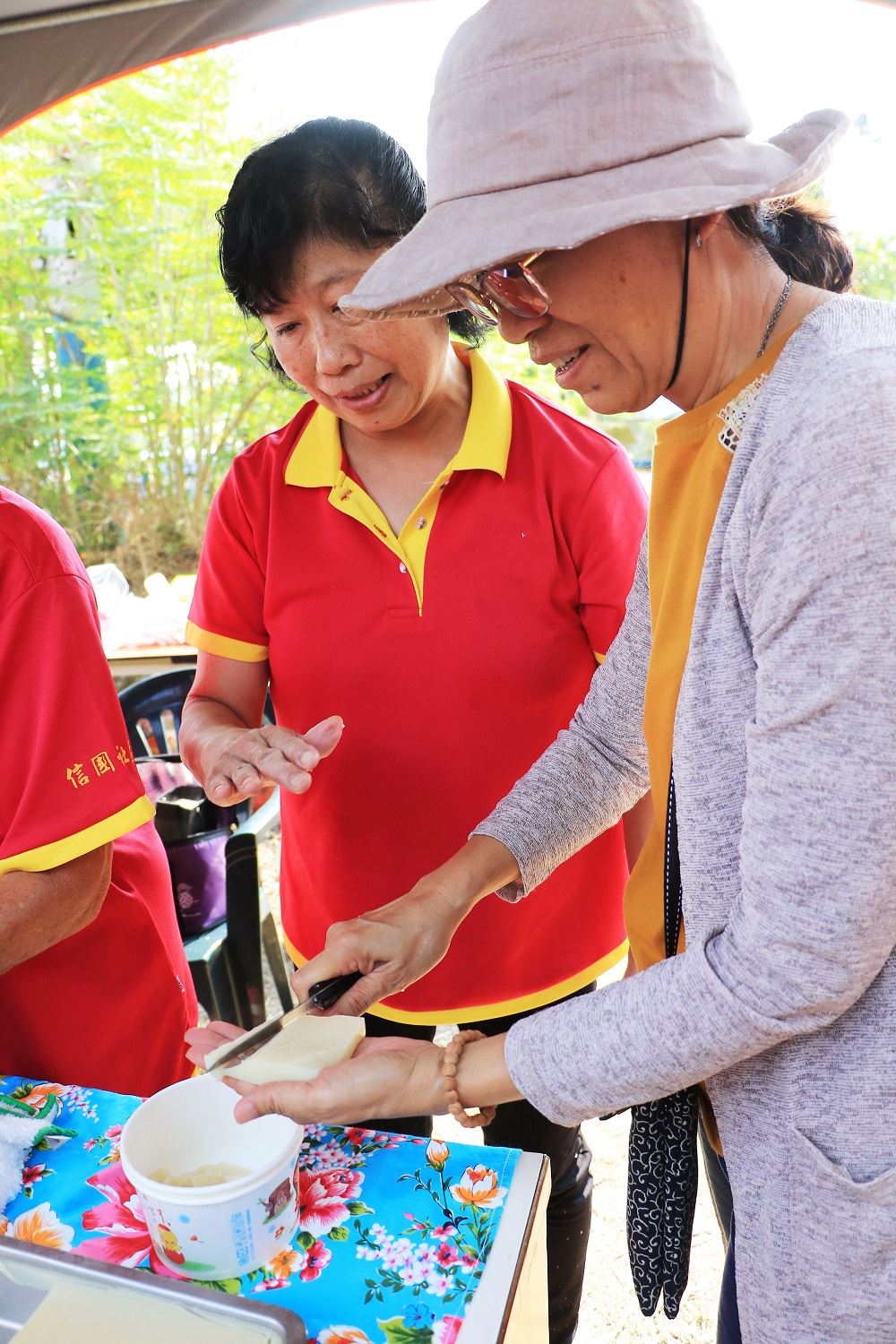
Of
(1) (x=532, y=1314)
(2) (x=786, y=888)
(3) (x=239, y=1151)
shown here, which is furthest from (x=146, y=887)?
(2) (x=786, y=888)

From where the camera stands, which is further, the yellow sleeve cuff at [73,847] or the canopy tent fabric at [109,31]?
A: the canopy tent fabric at [109,31]

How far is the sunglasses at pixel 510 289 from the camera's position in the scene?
917 mm

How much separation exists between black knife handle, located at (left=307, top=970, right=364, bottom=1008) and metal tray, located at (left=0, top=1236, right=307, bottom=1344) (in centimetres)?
39

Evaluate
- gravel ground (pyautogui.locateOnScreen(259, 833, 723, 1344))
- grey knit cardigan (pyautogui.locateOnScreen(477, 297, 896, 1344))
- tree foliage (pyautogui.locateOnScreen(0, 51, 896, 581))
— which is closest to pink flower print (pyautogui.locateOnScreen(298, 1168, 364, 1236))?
grey knit cardigan (pyautogui.locateOnScreen(477, 297, 896, 1344))

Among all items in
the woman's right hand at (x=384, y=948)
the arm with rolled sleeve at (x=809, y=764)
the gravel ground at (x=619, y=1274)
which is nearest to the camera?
the arm with rolled sleeve at (x=809, y=764)

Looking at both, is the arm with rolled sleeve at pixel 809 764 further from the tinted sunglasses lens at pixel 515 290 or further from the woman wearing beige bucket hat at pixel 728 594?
the tinted sunglasses lens at pixel 515 290

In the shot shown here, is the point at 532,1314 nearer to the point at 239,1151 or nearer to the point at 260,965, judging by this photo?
the point at 239,1151

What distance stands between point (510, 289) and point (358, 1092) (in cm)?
76

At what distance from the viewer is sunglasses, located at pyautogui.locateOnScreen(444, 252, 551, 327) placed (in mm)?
917

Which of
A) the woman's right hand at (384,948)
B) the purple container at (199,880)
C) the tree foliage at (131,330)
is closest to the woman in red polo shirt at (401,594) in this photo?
the woman's right hand at (384,948)

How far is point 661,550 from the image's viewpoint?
3.63ft

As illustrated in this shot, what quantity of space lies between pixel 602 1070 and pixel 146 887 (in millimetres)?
817

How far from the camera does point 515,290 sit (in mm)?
949

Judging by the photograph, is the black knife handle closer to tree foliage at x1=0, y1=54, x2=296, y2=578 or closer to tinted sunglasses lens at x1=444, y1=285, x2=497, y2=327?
tinted sunglasses lens at x1=444, y1=285, x2=497, y2=327
